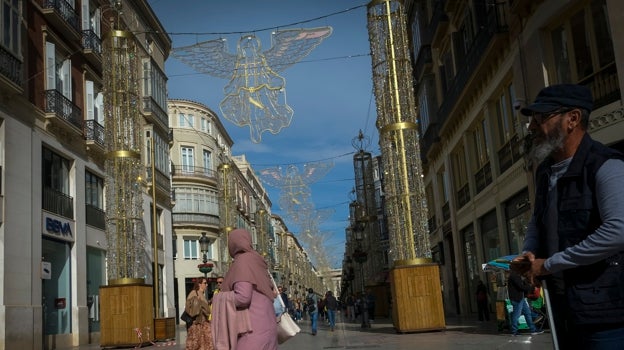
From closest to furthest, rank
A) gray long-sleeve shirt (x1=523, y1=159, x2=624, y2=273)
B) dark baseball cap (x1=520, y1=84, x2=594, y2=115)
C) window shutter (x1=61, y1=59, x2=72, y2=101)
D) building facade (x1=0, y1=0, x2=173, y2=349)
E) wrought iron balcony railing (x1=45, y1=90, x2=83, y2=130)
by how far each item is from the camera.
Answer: gray long-sleeve shirt (x1=523, y1=159, x2=624, y2=273)
dark baseball cap (x1=520, y1=84, x2=594, y2=115)
building facade (x1=0, y1=0, x2=173, y2=349)
wrought iron balcony railing (x1=45, y1=90, x2=83, y2=130)
window shutter (x1=61, y1=59, x2=72, y2=101)

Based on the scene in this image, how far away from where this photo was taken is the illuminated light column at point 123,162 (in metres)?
20.1

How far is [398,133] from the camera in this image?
1748cm

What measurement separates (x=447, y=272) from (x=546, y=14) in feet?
59.8

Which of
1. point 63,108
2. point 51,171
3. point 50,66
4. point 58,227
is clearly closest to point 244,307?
point 58,227

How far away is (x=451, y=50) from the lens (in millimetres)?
25562

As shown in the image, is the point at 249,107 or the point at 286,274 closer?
the point at 249,107

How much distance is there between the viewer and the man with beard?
254 cm

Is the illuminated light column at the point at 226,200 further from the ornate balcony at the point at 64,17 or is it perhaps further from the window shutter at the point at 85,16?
the ornate balcony at the point at 64,17

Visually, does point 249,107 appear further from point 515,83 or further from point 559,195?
point 559,195

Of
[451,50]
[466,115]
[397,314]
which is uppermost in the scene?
[451,50]

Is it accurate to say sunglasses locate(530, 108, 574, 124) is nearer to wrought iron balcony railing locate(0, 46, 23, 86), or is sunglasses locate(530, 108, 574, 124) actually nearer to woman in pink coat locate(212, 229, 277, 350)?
woman in pink coat locate(212, 229, 277, 350)

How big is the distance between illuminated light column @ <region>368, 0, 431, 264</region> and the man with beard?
45.3ft

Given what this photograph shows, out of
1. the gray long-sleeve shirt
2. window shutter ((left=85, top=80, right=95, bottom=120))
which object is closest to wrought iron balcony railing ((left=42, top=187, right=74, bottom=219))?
window shutter ((left=85, top=80, right=95, bottom=120))

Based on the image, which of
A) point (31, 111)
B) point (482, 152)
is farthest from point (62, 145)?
point (482, 152)
